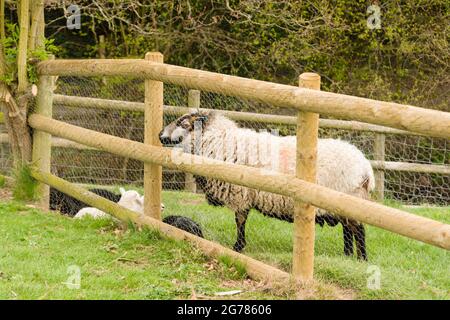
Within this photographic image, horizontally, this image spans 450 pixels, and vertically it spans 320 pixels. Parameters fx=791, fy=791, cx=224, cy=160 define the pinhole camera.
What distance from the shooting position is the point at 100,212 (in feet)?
26.9

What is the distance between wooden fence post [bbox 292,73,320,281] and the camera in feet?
17.6

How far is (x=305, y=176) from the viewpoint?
17.7 ft

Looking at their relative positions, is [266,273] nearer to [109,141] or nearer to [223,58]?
[109,141]

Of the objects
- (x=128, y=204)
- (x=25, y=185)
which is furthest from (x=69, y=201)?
(x=128, y=204)

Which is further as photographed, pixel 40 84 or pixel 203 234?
pixel 40 84

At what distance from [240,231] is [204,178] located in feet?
2.18

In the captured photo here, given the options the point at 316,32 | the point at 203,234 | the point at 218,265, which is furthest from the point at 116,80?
the point at 218,265

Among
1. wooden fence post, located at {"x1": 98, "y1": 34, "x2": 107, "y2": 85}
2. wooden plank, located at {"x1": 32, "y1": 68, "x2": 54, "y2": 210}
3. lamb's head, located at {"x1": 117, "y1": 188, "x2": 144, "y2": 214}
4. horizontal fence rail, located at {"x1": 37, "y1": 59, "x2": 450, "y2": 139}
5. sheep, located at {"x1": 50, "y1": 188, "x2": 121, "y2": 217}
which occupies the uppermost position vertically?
wooden fence post, located at {"x1": 98, "y1": 34, "x2": 107, "y2": 85}

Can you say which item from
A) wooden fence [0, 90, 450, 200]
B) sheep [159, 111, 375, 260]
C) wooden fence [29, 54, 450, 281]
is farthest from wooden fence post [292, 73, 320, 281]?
wooden fence [0, 90, 450, 200]

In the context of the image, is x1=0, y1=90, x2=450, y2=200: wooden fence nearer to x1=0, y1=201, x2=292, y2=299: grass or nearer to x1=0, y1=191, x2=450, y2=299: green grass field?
x1=0, y1=191, x2=450, y2=299: green grass field

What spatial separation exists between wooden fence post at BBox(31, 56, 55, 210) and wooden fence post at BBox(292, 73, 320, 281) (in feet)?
13.0
